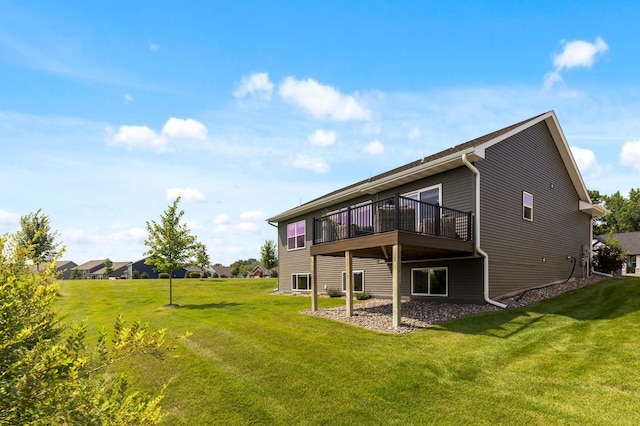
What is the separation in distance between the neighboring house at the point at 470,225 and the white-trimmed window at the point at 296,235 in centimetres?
359

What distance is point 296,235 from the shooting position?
22703 mm

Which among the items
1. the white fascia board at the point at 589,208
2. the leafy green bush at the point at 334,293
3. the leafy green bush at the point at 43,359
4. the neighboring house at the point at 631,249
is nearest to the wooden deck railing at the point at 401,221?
the leafy green bush at the point at 334,293

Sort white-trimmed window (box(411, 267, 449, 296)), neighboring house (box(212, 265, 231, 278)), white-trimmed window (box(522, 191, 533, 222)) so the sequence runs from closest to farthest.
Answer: white-trimmed window (box(411, 267, 449, 296))
white-trimmed window (box(522, 191, 533, 222))
neighboring house (box(212, 265, 231, 278))

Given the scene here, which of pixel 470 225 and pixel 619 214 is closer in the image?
pixel 470 225

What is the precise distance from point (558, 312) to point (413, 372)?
712 cm

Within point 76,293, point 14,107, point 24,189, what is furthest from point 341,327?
point 76,293

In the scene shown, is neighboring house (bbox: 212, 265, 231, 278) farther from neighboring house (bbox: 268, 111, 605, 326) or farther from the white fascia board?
the white fascia board

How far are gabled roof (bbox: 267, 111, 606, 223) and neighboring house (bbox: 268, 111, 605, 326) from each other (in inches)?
2.0

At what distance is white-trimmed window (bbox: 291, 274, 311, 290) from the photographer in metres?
21.5

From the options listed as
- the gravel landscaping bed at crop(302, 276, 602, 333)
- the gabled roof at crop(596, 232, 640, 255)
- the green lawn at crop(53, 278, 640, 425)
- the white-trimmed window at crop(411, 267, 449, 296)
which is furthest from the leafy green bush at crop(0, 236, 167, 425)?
the gabled roof at crop(596, 232, 640, 255)

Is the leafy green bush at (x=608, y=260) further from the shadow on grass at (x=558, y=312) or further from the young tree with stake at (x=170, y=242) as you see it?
the young tree with stake at (x=170, y=242)

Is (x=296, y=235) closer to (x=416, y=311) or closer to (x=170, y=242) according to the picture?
(x=170, y=242)

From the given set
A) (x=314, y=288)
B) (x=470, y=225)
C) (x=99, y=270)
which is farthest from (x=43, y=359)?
(x=99, y=270)

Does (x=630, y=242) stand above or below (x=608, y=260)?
above
